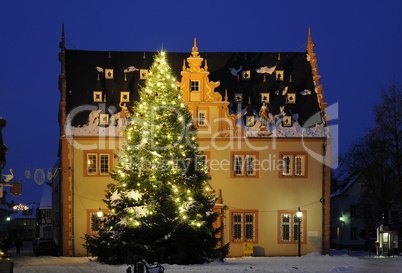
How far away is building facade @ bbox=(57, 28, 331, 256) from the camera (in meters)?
36.9

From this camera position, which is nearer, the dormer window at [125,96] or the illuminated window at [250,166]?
the illuminated window at [250,166]

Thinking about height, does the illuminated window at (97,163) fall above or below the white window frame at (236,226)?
above

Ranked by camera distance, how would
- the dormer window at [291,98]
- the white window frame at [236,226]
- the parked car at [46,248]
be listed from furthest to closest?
1. the parked car at [46,248]
2. the dormer window at [291,98]
3. the white window frame at [236,226]

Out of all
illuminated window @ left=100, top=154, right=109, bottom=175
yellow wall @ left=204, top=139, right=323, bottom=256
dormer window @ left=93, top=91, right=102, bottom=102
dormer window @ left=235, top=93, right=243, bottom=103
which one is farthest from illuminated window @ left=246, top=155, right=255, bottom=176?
dormer window @ left=93, top=91, right=102, bottom=102

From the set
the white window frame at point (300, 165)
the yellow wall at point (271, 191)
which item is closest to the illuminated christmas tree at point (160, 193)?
the yellow wall at point (271, 191)

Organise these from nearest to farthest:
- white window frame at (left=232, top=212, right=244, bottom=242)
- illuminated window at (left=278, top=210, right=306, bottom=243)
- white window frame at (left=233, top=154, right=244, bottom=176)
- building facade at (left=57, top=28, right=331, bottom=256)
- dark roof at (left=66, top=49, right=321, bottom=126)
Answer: building facade at (left=57, top=28, right=331, bottom=256) → white window frame at (left=232, top=212, right=244, bottom=242) → illuminated window at (left=278, top=210, right=306, bottom=243) → white window frame at (left=233, top=154, right=244, bottom=176) → dark roof at (left=66, top=49, right=321, bottom=126)

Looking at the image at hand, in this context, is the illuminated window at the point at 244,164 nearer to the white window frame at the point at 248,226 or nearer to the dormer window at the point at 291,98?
the white window frame at the point at 248,226

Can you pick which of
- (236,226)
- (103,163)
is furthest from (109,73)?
(236,226)

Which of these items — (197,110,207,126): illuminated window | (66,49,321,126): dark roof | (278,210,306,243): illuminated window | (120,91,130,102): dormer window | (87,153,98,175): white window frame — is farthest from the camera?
(120,91,130,102): dormer window

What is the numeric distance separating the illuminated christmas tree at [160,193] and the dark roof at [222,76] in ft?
35.1

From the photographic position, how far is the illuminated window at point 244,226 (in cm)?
3722

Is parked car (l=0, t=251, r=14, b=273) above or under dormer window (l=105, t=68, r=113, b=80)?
under

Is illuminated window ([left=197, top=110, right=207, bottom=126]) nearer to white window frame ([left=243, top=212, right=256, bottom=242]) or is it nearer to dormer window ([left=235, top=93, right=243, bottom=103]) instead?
dormer window ([left=235, top=93, right=243, bottom=103])

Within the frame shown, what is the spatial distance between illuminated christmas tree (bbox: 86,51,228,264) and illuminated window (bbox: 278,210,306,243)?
9.23 meters
